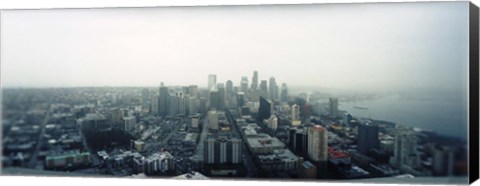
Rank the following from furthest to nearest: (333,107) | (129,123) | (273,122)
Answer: (129,123) < (273,122) < (333,107)

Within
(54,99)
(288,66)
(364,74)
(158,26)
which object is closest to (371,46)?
(364,74)

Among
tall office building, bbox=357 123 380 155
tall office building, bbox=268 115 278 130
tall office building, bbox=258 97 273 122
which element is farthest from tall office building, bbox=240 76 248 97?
tall office building, bbox=357 123 380 155

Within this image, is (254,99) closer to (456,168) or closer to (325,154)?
(325,154)

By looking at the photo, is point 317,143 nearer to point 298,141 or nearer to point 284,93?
point 298,141

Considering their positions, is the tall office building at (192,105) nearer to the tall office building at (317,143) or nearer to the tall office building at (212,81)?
the tall office building at (212,81)

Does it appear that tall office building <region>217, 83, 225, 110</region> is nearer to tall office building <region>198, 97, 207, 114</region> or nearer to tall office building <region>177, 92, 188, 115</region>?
tall office building <region>198, 97, 207, 114</region>

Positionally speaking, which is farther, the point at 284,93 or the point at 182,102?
the point at 182,102

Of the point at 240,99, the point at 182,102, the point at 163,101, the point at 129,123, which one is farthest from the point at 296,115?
the point at 129,123

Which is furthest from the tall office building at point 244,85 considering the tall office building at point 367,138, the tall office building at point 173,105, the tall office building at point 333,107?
the tall office building at point 367,138
